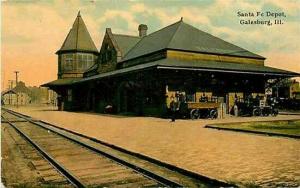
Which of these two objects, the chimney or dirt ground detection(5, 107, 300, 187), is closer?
dirt ground detection(5, 107, 300, 187)

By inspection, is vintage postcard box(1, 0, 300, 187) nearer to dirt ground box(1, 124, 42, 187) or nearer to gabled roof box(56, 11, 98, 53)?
dirt ground box(1, 124, 42, 187)

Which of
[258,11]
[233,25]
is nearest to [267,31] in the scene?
[233,25]

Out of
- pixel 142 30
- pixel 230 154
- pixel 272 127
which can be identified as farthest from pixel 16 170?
pixel 142 30

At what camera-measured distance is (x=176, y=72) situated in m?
21.9

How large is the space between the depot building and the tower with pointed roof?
8051 millimetres

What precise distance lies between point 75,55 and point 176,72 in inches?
927

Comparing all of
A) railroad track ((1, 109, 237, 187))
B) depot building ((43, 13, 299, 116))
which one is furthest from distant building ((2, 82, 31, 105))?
railroad track ((1, 109, 237, 187))

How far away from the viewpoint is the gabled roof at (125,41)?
32.9 metres

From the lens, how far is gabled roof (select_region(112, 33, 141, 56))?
32.9 meters

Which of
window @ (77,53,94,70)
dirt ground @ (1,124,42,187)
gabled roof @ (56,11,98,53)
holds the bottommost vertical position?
dirt ground @ (1,124,42,187)

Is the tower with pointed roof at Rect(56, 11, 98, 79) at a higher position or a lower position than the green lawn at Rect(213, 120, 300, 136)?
higher

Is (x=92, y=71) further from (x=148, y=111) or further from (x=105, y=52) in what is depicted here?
(x=148, y=111)

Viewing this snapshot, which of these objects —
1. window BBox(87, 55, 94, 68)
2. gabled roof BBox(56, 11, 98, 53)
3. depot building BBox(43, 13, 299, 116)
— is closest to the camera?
depot building BBox(43, 13, 299, 116)

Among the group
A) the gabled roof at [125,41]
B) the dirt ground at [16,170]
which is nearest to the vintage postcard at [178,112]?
the dirt ground at [16,170]
